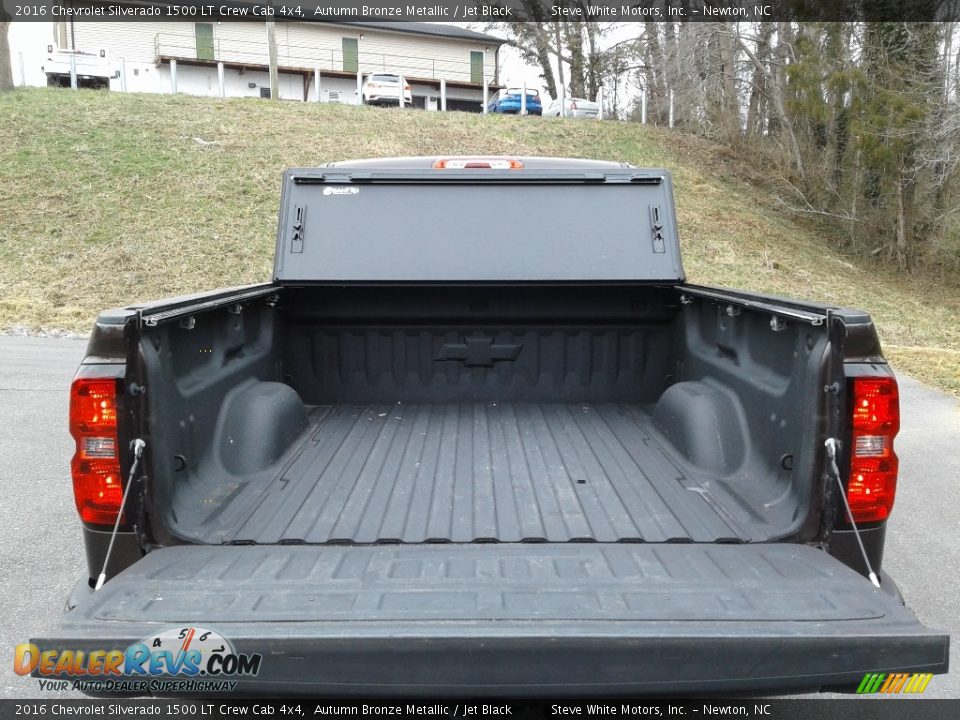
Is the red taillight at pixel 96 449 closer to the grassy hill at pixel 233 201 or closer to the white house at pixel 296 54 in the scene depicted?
the grassy hill at pixel 233 201

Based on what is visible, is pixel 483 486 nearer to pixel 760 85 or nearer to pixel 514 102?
pixel 760 85

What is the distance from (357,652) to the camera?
1808 millimetres

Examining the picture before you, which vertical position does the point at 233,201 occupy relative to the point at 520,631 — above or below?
above

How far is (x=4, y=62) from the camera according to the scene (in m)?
20.6

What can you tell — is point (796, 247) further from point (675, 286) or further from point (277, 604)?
point (277, 604)

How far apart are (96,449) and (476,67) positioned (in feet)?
135

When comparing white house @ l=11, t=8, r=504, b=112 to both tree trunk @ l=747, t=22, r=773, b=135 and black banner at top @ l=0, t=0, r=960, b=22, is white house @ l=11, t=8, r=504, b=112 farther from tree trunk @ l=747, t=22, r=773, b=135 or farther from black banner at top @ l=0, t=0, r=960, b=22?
tree trunk @ l=747, t=22, r=773, b=135

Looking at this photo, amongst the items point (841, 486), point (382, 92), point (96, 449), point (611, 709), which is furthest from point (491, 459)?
point (382, 92)

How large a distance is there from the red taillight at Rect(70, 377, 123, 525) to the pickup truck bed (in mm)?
385

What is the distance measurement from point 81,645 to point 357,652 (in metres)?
0.64

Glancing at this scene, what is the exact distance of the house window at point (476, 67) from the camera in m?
40.1

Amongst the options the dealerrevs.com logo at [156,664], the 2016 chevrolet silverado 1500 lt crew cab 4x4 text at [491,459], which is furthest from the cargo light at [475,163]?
the dealerrevs.com logo at [156,664]

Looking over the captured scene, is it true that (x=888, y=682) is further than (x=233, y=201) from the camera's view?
No

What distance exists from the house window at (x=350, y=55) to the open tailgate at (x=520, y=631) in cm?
3974
